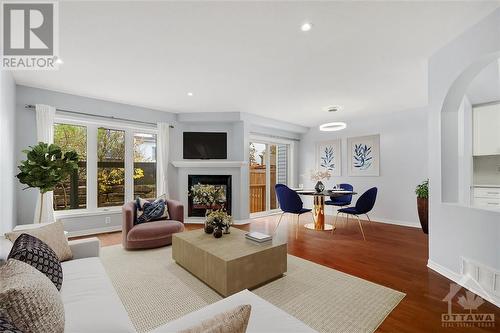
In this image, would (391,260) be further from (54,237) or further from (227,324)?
(54,237)

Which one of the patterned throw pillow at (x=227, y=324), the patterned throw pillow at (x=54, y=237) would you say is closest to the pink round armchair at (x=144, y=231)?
the patterned throw pillow at (x=54, y=237)

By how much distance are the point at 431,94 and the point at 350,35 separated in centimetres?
132

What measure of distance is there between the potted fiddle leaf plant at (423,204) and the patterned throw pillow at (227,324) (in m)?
5.00

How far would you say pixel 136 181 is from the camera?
4914 millimetres

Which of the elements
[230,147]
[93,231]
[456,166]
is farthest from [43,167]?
[456,166]

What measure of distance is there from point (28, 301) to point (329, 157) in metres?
6.30

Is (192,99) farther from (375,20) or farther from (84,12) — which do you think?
(375,20)

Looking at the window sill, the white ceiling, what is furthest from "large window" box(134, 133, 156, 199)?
the white ceiling

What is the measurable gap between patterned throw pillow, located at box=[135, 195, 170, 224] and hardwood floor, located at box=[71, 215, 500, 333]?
2.14 feet

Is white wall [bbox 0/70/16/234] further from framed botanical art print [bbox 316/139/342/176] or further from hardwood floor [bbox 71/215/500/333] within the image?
framed botanical art print [bbox 316/139/342/176]

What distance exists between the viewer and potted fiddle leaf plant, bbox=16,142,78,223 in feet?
9.17

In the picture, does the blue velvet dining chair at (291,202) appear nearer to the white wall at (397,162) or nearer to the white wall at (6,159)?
the white wall at (397,162)

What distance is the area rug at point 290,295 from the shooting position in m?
1.85

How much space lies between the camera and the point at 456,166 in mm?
2564
